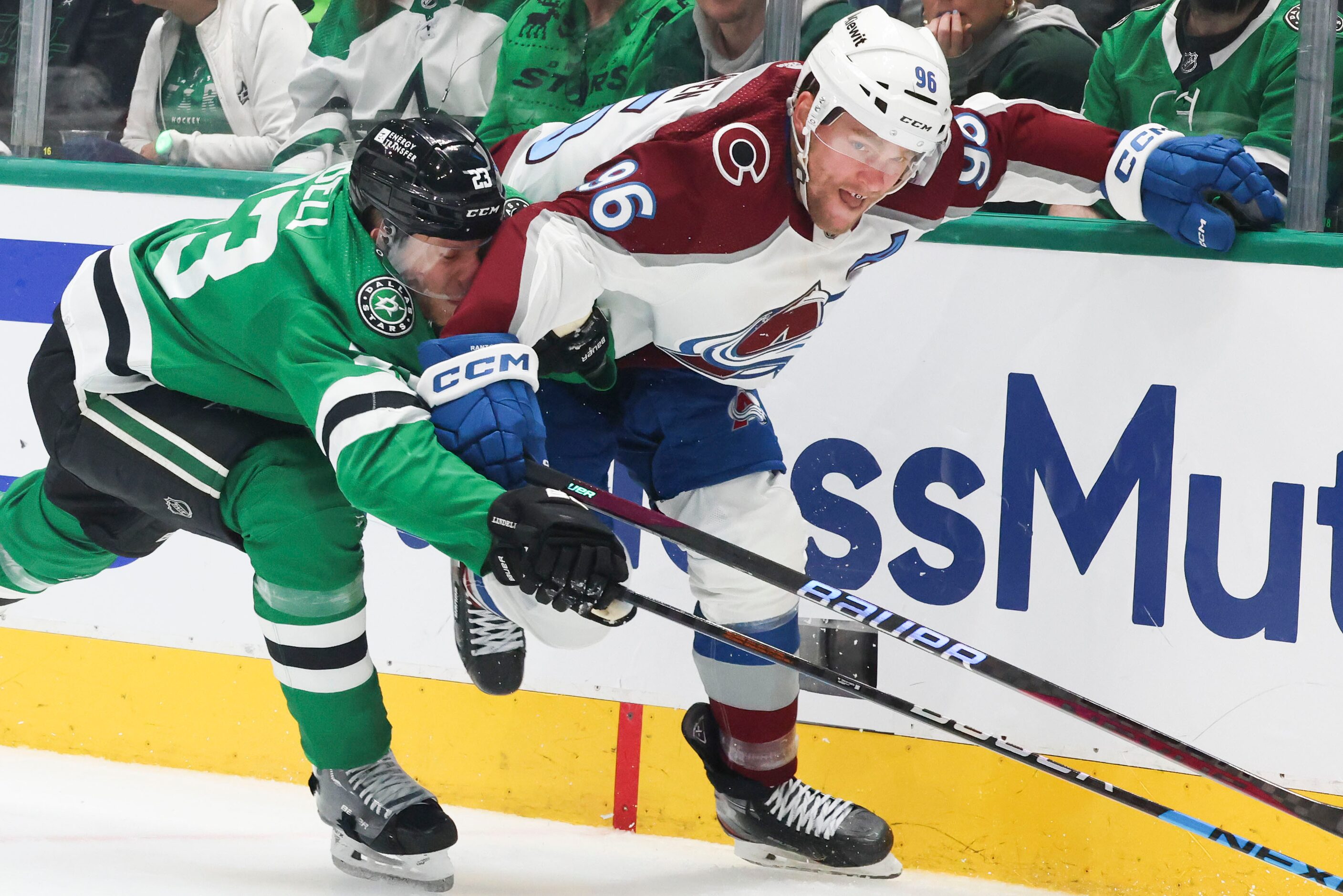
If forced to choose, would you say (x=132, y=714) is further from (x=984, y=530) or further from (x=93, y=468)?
(x=984, y=530)

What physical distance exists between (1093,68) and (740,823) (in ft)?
4.89

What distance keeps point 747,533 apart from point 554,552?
0.60 m

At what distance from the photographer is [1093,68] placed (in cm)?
243

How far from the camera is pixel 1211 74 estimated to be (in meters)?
2.41

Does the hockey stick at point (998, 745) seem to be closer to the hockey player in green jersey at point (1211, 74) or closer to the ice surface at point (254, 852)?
the ice surface at point (254, 852)

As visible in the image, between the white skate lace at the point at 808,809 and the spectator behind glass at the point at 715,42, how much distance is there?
133 centimetres

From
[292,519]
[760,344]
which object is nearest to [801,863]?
[760,344]

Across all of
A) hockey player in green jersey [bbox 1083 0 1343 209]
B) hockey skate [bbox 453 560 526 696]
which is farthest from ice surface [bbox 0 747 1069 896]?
hockey player in green jersey [bbox 1083 0 1343 209]

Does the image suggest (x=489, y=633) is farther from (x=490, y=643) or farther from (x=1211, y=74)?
(x=1211, y=74)

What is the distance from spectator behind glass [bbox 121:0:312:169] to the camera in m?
2.85

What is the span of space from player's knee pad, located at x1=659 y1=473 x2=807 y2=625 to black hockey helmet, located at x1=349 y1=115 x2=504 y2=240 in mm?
605

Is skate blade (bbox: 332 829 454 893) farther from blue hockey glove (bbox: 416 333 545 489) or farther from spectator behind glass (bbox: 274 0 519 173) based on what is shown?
spectator behind glass (bbox: 274 0 519 173)

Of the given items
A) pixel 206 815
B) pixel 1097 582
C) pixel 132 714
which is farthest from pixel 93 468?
pixel 1097 582

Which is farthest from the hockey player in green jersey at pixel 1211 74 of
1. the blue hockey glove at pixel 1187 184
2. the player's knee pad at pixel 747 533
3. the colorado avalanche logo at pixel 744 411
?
the player's knee pad at pixel 747 533
